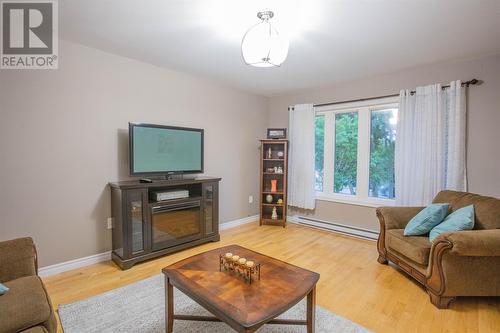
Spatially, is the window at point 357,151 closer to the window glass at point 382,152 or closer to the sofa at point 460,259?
the window glass at point 382,152

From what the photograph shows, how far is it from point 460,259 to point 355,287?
2.87 ft

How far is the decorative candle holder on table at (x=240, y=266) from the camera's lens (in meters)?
1.61

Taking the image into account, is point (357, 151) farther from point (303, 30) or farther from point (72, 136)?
point (72, 136)

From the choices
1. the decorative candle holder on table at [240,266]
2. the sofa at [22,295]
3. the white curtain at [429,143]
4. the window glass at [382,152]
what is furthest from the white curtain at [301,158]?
the sofa at [22,295]

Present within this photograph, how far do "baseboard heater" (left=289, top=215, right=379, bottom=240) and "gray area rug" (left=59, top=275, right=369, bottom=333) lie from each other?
81.6 inches

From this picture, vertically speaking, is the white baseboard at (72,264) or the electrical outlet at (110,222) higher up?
the electrical outlet at (110,222)

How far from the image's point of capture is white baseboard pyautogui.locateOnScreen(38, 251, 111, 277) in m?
2.50

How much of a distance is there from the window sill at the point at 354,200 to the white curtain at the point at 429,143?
0.27m

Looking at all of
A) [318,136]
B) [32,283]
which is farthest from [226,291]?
[318,136]

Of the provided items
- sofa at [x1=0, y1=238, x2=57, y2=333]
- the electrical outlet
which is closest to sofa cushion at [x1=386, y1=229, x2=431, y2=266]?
sofa at [x1=0, y1=238, x2=57, y2=333]

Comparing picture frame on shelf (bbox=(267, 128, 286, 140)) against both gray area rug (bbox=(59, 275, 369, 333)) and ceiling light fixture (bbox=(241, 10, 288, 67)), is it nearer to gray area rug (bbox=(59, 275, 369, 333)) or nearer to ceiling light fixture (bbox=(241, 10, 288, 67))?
ceiling light fixture (bbox=(241, 10, 288, 67))

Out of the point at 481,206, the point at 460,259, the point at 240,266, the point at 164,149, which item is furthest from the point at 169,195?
the point at 481,206

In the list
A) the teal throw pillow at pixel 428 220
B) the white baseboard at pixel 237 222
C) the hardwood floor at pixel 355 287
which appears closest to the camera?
the hardwood floor at pixel 355 287

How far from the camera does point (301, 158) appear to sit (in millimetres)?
4371
